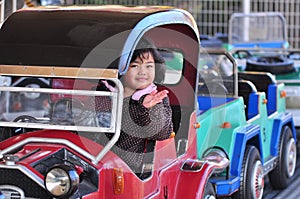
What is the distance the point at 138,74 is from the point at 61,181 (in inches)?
39.8

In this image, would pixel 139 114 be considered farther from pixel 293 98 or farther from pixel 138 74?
pixel 293 98

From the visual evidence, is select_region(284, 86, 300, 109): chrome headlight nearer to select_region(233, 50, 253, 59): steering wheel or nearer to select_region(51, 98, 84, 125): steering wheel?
select_region(233, 50, 253, 59): steering wheel

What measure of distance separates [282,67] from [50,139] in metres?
5.42

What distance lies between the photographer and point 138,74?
14.8 ft

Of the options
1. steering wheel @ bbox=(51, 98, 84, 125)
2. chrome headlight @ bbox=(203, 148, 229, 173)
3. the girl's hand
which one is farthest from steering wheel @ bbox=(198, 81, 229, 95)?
the girl's hand

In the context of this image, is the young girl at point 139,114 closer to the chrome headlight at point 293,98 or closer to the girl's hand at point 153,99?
the girl's hand at point 153,99

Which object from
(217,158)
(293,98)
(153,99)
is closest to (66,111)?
(153,99)

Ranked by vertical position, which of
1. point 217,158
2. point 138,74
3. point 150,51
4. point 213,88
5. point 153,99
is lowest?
point 217,158

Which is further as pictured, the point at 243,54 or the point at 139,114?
the point at 243,54

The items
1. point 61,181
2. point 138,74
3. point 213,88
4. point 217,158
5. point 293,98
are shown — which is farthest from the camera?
point 293,98

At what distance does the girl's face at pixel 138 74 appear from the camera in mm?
4512

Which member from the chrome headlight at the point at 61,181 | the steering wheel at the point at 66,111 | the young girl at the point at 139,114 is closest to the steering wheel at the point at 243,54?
the steering wheel at the point at 66,111

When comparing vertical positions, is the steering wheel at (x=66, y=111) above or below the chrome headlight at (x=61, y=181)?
above

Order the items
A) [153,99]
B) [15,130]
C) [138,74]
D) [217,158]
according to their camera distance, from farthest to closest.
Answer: [217,158], [15,130], [138,74], [153,99]
